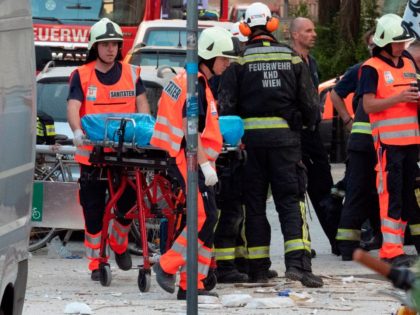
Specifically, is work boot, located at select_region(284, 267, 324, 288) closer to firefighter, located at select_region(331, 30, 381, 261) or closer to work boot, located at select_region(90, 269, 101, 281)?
work boot, located at select_region(90, 269, 101, 281)

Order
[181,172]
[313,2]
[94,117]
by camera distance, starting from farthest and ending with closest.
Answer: [313,2], [94,117], [181,172]

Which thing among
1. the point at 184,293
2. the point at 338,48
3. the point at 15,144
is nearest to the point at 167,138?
the point at 184,293

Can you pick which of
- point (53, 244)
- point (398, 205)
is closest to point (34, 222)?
point (53, 244)

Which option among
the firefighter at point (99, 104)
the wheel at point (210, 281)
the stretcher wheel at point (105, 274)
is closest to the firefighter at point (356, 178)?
the firefighter at point (99, 104)

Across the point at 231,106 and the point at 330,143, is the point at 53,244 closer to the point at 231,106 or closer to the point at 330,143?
the point at 231,106

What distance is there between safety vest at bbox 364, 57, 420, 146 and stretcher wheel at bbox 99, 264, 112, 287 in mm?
2386

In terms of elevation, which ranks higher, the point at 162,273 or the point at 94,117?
the point at 94,117

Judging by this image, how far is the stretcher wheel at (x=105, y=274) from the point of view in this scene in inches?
398

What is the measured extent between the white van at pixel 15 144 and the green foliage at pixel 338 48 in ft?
72.8

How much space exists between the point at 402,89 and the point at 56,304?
3313mm

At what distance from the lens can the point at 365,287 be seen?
10.0 m

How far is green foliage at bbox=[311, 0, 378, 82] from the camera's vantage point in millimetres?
29047

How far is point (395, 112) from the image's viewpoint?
1084 cm

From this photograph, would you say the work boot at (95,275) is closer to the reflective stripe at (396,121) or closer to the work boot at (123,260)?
the work boot at (123,260)
